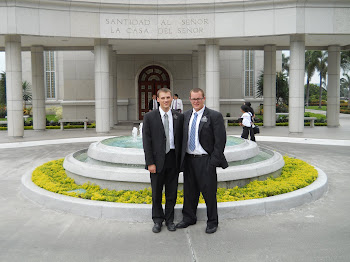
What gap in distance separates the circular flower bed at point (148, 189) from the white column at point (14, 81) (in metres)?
10.3

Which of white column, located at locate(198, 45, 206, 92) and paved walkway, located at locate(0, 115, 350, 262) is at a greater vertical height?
white column, located at locate(198, 45, 206, 92)

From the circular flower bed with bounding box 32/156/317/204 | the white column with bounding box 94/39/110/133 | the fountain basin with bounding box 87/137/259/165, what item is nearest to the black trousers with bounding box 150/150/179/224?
the circular flower bed with bounding box 32/156/317/204

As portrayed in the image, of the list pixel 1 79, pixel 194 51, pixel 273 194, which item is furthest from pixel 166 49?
pixel 1 79

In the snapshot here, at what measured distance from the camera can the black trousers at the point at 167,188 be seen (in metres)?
5.86

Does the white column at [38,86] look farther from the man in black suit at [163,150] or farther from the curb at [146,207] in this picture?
the man in black suit at [163,150]

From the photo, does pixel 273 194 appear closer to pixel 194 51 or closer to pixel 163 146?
pixel 163 146

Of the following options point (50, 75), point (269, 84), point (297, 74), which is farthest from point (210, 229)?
point (50, 75)

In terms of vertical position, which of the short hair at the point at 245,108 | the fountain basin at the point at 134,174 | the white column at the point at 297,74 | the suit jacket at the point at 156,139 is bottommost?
the fountain basin at the point at 134,174

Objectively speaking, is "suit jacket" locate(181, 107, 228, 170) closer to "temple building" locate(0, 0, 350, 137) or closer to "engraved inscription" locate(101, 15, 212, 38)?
"temple building" locate(0, 0, 350, 137)

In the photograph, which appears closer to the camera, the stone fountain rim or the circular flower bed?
the circular flower bed

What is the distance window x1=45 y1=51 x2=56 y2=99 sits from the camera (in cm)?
3722

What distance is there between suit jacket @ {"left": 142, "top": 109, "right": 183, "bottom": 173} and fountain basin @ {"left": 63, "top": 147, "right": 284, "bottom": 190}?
1.75 metres

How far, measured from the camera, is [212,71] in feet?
66.3

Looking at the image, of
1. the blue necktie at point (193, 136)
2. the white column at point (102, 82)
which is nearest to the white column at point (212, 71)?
the white column at point (102, 82)
